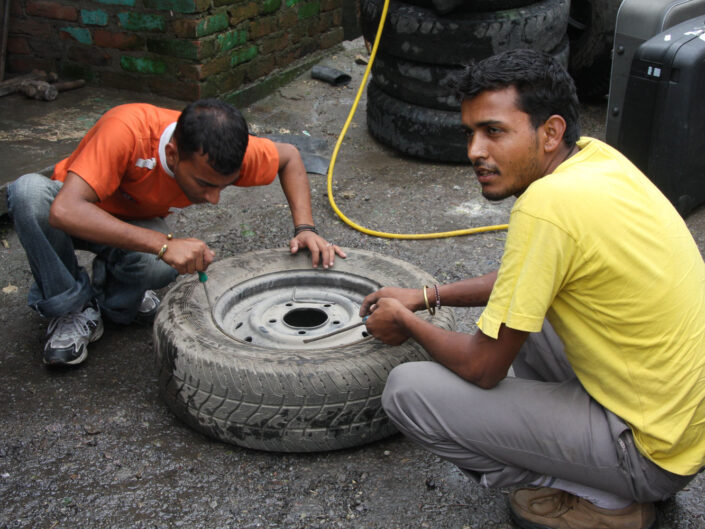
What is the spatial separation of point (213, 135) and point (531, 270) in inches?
46.2

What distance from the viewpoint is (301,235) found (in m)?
2.83

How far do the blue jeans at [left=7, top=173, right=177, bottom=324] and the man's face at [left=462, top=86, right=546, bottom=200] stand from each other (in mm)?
1505

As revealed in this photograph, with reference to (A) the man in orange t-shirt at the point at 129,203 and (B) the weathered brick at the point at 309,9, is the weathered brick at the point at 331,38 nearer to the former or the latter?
(B) the weathered brick at the point at 309,9

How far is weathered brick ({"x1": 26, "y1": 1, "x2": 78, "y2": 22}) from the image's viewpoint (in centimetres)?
481

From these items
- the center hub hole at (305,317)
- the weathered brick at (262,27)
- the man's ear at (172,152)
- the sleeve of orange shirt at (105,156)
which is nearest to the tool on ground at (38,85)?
the weathered brick at (262,27)

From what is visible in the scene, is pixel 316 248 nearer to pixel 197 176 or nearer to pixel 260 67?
pixel 197 176

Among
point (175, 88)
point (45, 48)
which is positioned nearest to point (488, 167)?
point (175, 88)

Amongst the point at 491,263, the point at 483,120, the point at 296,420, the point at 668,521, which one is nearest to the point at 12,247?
the point at 296,420

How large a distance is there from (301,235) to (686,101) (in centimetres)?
217

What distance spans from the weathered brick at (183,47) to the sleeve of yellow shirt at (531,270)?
11.5 feet

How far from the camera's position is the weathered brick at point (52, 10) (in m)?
4.81

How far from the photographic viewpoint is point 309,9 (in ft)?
19.1

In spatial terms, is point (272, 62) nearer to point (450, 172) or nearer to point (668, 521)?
point (450, 172)

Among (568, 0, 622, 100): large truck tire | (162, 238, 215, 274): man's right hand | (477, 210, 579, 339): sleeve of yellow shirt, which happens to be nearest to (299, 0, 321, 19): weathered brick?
(568, 0, 622, 100): large truck tire
